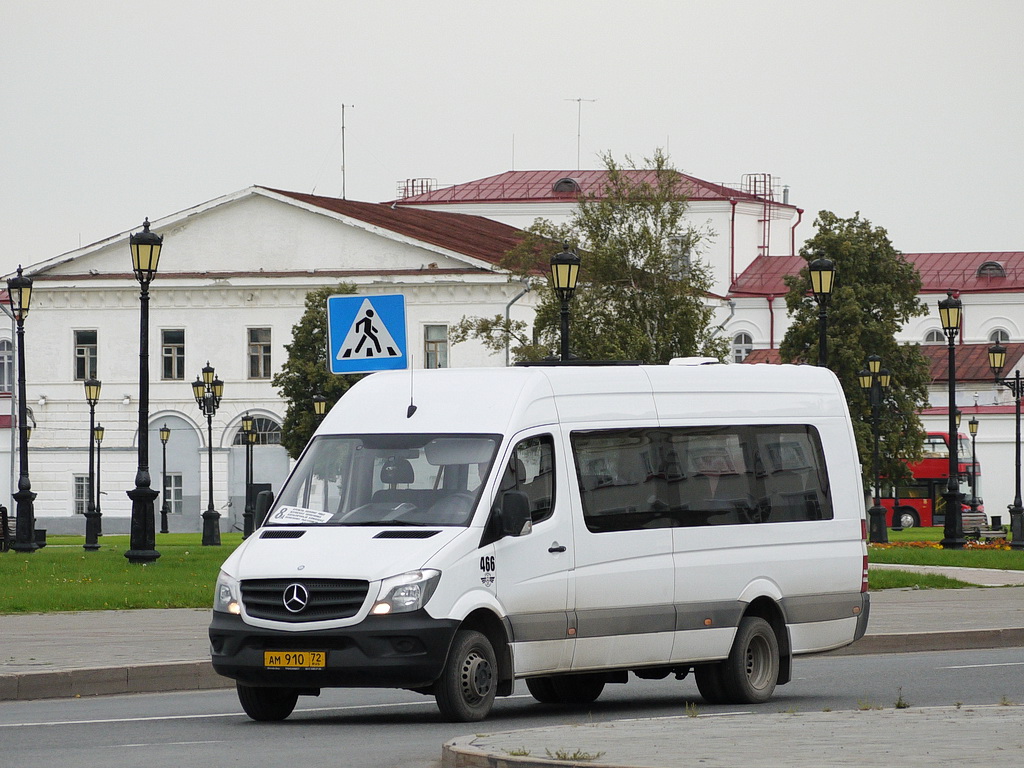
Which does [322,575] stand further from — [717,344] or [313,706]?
[717,344]

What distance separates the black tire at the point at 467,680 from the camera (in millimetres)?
12297

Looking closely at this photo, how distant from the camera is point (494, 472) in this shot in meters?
12.9

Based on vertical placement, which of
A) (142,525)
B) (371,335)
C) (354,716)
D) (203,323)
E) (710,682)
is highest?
(203,323)

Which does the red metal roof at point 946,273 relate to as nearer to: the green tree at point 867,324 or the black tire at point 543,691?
the green tree at point 867,324

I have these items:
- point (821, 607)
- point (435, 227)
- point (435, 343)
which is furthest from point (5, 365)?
point (821, 607)

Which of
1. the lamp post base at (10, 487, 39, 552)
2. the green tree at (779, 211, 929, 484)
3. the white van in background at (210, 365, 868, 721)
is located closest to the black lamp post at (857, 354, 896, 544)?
the green tree at (779, 211, 929, 484)

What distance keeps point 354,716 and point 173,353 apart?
6792cm

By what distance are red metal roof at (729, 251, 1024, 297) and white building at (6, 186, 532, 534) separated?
25.1 metres

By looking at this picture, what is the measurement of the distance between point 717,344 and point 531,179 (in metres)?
53.9

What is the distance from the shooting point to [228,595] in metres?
12.6

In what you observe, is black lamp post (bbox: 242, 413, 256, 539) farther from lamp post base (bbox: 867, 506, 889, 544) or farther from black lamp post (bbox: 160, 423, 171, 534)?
lamp post base (bbox: 867, 506, 889, 544)

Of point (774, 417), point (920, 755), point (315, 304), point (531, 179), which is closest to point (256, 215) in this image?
point (315, 304)

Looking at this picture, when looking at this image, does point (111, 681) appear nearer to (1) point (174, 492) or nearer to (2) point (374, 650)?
(2) point (374, 650)

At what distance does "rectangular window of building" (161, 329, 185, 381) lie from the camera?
7994 cm
